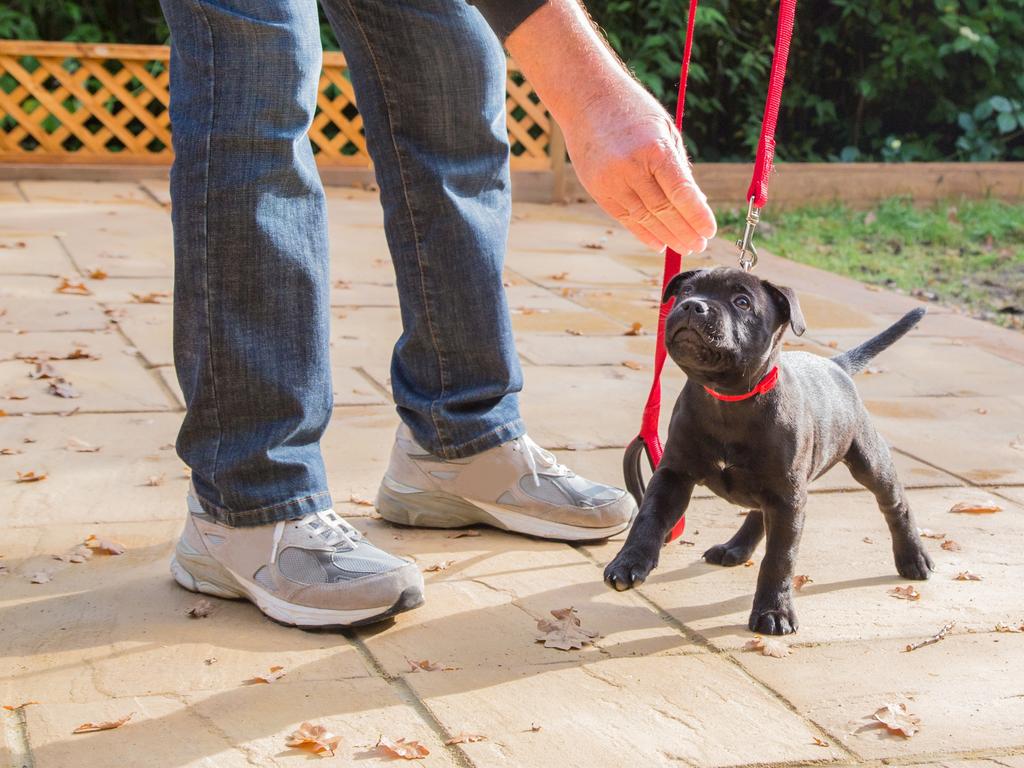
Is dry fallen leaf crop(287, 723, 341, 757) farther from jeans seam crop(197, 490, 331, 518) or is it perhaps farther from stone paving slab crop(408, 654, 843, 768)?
jeans seam crop(197, 490, 331, 518)

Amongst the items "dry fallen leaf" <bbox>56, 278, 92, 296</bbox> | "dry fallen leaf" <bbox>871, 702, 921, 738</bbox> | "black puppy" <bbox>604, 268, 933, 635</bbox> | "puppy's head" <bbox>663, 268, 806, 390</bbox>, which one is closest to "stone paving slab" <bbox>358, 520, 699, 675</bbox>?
"black puppy" <bbox>604, 268, 933, 635</bbox>

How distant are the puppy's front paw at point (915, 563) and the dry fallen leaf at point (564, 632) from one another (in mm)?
682

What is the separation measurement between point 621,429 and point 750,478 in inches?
48.6

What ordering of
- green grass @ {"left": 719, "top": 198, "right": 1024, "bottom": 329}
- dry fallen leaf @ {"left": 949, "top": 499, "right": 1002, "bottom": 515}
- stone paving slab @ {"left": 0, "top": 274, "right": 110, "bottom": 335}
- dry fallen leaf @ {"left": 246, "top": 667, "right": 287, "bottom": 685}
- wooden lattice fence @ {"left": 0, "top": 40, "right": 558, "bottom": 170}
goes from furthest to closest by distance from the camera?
wooden lattice fence @ {"left": 0, "top": 40, "right": 558, "bottom": 170} < green grass @ {"left": 719, "top": 198, "right": 1024, "bottom": 329} < stone paving slab @ {"left": 0, "top": 274, "right": 110, "bottom": 335} < dry fallen leaf @ {"left": 949, "top": 499, "right": 1002, "bottom": 515} < dry fallen leaf @ {"left": 246, "top": 667, "right": 287, "bottom": 685}

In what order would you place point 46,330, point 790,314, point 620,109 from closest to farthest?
point 620,109, point 790,314, point 46,330

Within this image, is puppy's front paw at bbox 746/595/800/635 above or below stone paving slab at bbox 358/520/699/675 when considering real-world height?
above

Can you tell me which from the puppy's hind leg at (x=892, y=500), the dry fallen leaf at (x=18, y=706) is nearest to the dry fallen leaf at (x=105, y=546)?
the dry fallen leaf at (x=18, y=706)

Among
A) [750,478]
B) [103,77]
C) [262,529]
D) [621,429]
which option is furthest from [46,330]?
[103,77]

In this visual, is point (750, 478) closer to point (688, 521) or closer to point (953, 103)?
point (688, 521)

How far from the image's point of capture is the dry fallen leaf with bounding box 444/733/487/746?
1746 mm

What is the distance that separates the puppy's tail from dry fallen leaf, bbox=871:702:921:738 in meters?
0.83

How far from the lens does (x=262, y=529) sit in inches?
86.9

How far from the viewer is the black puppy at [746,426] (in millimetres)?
2035

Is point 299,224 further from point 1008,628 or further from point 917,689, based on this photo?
point 1008,628
